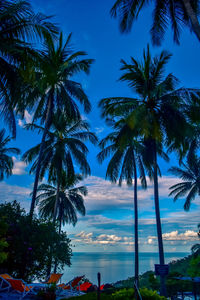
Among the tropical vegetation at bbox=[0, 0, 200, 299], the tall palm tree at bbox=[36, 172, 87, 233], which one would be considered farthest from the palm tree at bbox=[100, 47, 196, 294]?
the tall palm tree at bbox=[36, 172, 87, 233]

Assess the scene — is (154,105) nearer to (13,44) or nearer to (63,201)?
(13,44)

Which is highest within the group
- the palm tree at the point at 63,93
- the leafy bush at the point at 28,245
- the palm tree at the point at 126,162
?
the palm tree at the point at 63,93

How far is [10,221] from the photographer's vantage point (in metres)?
10.6

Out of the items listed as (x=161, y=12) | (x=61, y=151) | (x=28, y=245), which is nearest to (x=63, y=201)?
(x=61, y=151)

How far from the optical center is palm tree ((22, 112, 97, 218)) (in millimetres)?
16750

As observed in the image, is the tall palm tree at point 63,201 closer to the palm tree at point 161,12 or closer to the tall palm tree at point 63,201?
the tall palm tree at point 63,201

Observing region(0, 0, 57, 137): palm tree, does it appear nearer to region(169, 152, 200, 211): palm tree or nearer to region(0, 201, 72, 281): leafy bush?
region(0, 201, 72, 281): leafy bush

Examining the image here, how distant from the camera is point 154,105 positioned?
12.6 m

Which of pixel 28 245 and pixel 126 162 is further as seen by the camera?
pixel 126 162

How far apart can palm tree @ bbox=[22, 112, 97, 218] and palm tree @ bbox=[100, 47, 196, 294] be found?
5.13m

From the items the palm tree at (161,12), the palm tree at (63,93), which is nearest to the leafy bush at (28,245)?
the palm tree at (63,93)

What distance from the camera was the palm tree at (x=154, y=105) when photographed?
1169cm

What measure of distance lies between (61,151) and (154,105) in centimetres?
742

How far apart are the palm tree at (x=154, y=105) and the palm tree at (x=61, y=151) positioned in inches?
202
